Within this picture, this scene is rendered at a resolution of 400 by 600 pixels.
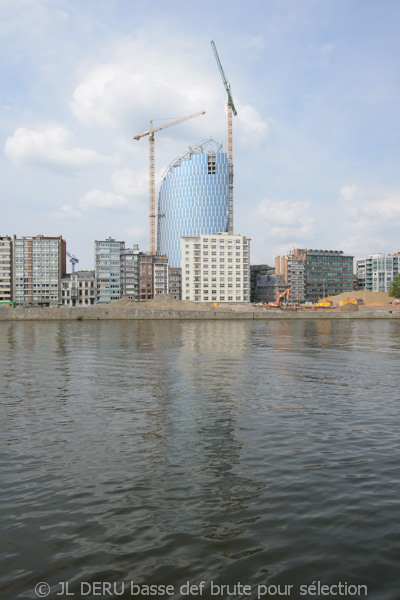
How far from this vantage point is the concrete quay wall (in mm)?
140625

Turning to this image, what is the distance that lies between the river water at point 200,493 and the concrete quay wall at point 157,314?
120087 mm

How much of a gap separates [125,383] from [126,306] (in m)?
131

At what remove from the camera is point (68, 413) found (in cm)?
2019

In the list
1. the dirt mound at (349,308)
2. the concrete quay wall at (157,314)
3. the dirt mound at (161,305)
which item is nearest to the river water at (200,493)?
the concrete quay wall at (157,314)

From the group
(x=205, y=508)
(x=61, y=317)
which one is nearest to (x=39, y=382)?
(x=205, y=508)

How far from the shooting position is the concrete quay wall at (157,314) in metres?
141

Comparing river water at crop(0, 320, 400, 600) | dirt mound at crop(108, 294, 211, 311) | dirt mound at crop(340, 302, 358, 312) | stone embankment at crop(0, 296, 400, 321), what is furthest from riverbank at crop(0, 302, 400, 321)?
river water at crop(0, 320, 400, 600)

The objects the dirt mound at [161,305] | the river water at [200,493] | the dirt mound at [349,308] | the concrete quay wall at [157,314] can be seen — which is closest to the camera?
the river water at [200,493]

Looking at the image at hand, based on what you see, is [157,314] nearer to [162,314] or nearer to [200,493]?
[162,314]

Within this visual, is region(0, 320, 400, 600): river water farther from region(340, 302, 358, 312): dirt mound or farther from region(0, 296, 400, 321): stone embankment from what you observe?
region(340, 302, 358, 312): dirt mound

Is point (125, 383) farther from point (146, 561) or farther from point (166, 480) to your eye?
point (146, 561)

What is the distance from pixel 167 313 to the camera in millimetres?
149375

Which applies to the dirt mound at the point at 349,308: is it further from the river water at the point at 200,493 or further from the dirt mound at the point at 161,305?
the river water at the point at 200,493

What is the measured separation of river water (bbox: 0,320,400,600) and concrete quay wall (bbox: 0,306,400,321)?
120087mm
